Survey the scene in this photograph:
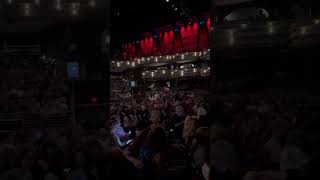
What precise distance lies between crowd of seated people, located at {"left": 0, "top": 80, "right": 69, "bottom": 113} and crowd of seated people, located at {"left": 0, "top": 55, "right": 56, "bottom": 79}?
0.12 feet

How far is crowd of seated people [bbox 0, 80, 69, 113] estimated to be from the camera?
2.38 meters

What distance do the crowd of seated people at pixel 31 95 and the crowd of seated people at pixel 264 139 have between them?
960 millimetres

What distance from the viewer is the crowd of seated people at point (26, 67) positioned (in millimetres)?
2350

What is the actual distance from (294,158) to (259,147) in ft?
0.68

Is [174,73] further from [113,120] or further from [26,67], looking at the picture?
[26,67]

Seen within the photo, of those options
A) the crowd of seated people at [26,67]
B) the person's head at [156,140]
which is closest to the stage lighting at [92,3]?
the crowd of seated people at [26,67]

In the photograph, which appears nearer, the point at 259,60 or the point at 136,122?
the point at 259,60

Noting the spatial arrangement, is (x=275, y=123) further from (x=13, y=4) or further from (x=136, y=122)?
(x=136, y=122)

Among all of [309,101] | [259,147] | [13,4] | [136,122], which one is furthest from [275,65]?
[136,122]

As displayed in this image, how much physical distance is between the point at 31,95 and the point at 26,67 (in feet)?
0.54

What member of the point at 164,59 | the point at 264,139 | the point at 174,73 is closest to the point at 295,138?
the point at 264,139

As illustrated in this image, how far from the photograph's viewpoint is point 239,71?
2.46m

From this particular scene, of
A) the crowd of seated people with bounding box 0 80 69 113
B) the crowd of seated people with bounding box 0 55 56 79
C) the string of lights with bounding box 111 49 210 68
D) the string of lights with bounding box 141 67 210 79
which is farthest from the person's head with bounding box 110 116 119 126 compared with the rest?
the string of lights with bounding box 141 67 210 79

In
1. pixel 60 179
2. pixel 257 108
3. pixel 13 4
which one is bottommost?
pixel 60 179
